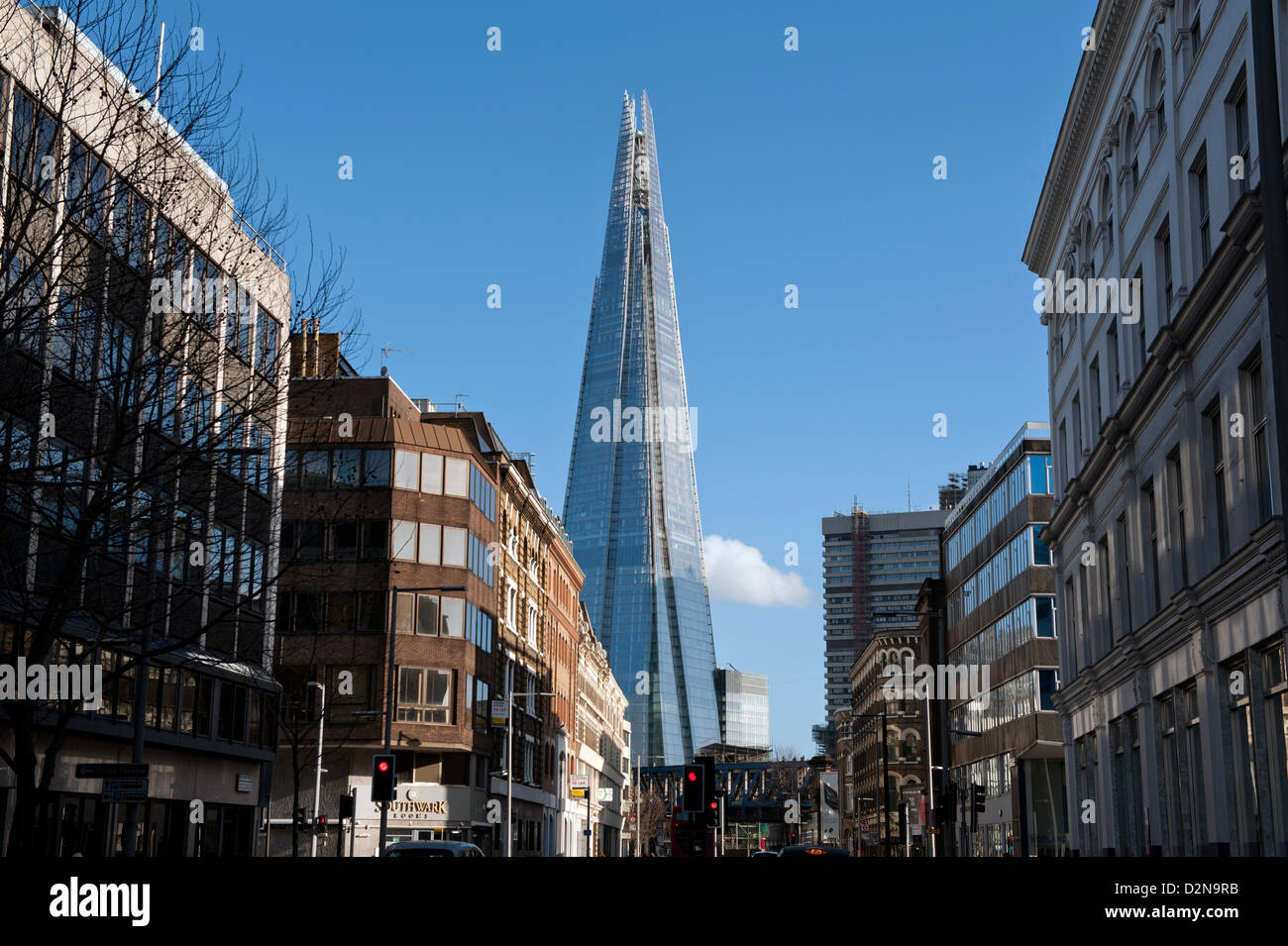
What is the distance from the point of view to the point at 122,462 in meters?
35.8

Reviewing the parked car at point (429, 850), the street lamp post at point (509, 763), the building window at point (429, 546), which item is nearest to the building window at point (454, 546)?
the building window at point (429, 546)

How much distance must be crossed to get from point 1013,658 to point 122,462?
165 feet

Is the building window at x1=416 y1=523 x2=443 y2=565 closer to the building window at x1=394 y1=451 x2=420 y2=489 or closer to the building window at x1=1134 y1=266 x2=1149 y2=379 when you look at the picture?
the building window at x1=394 y1=451 x2=420 y2=489

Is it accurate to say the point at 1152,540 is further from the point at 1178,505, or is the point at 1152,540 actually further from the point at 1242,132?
the point at 1242,132

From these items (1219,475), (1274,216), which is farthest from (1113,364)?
(1274,216)

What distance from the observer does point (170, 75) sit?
23.5 meters

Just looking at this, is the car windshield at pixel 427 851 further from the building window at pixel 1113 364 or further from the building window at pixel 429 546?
the building window at pixel 429 546

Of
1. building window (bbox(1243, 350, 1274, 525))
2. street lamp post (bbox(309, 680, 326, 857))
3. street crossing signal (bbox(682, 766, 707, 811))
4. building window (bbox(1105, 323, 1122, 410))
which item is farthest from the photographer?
street lamp post (bbox(309, 680, 326, 857))

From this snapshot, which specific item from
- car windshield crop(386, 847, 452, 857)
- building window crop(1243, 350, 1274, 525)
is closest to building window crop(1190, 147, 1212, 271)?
building window crop(1243, 350, 1274, 525)

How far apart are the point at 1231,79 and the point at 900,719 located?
117 metres

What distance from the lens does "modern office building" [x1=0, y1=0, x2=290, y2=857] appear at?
73.3ft

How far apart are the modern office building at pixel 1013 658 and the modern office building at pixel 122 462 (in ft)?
107

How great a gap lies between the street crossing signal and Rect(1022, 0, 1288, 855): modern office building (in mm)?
11926
